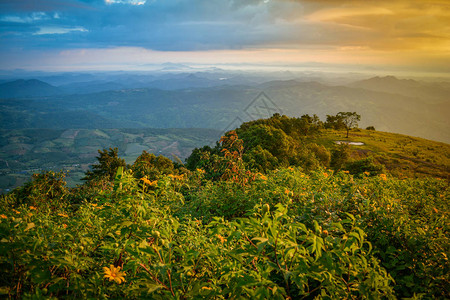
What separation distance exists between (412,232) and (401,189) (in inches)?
101

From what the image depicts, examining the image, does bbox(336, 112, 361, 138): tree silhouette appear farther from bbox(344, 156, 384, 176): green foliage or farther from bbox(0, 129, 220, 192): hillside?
bbox(0, 129, 220, 192): hillside

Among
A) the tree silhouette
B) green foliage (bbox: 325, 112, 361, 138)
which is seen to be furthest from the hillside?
the tree silhouette

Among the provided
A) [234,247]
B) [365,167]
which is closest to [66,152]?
[365,167]

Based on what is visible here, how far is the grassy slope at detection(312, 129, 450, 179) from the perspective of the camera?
29.4m

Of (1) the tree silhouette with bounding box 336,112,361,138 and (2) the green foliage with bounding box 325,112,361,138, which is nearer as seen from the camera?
(1) the tree silhouette with bounding box 336,112,361,138

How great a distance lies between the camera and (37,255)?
5.49 feet

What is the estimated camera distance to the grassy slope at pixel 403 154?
29.4 m

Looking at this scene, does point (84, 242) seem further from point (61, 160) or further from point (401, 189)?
point (61, 160)

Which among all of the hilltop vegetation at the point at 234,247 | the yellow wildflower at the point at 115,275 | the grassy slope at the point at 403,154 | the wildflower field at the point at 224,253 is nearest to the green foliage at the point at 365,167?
the grassy slope at the point at 403,154

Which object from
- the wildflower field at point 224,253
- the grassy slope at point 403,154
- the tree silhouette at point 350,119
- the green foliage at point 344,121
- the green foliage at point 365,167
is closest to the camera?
the wildflower field at point 224,253

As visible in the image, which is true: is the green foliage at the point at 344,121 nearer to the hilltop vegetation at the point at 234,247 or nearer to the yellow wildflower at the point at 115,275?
the hilltop vegetation at the point at 234,247

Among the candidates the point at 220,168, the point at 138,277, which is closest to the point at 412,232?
the point at 138,277

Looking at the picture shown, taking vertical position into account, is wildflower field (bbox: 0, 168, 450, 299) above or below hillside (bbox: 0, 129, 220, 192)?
above

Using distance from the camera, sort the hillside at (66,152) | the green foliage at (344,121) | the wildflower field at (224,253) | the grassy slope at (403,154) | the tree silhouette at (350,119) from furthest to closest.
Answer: the hillside at (66,152) < the green foliage at (344,121) < the tree silhouette at (350,119) < the grassy slope at (403,154) < the wildflower field at (224,253)
